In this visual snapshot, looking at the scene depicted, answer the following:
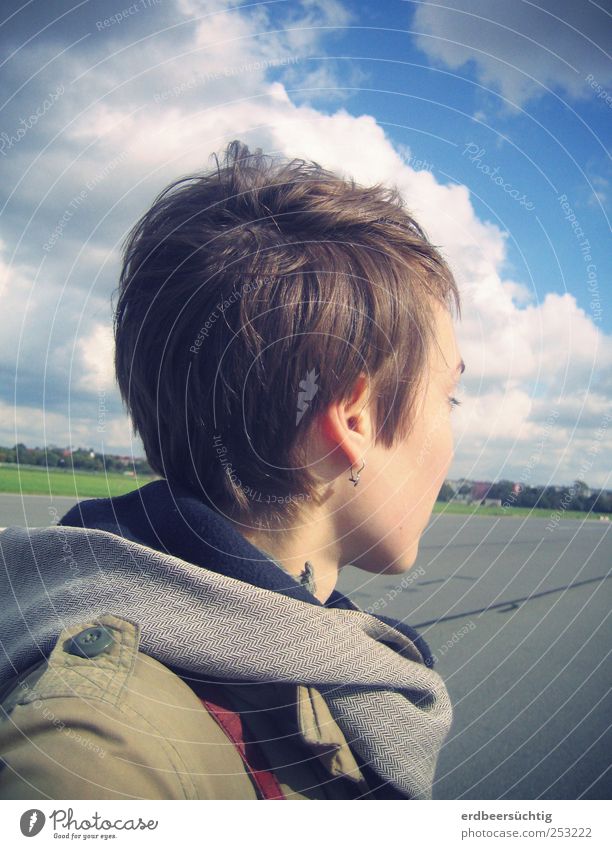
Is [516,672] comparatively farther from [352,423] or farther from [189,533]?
[189,533]

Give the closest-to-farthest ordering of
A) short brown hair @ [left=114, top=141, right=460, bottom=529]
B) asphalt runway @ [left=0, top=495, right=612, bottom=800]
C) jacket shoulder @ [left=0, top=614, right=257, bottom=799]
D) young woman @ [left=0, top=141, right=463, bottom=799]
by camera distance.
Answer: jacket shoulder @ [left=0, top=614, right=257, bottom=799], young woman @ [left=0, top=141, right=463, bottom=799], short brown hair @ [left=114, top=141, right=460, bottom=529], asphalt runway @ [left=0, top=495, right=612, bottom=800]

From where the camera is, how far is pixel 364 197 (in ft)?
4.57

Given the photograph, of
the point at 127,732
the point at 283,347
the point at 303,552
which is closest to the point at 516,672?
the point at 303,552

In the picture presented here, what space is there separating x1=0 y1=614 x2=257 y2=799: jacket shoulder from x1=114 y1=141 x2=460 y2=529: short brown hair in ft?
1.32

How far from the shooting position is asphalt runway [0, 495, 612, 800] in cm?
279

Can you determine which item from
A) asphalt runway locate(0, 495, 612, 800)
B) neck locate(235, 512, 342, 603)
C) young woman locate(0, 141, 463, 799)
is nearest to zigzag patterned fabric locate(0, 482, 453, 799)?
young woman locate(0, 141, 463, 799)

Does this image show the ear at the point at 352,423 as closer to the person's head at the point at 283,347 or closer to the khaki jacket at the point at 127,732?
the person's head at the point at 283,347

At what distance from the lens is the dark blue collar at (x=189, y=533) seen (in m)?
1.15

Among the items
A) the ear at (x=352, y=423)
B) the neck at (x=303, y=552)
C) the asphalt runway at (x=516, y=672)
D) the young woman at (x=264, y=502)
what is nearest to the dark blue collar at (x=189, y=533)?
the young woman at (x=264, y=502)

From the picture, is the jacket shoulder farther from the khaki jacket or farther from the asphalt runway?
the asphalt runway

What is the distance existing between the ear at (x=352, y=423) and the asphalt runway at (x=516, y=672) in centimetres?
83
